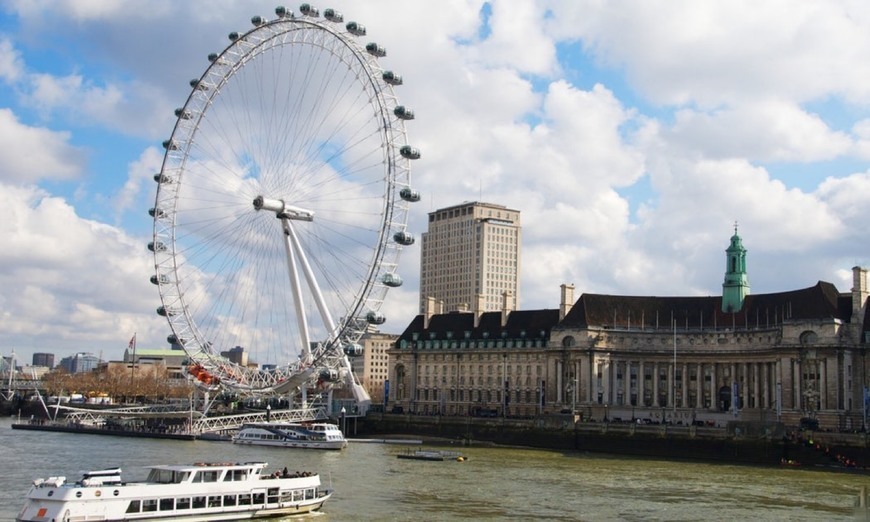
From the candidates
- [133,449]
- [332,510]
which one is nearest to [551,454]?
[133,449]

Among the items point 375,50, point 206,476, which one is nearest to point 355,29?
point 375,50

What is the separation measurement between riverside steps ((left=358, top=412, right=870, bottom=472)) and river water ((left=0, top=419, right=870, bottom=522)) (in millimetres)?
4735

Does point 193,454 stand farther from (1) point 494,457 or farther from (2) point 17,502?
(2) point 17,502

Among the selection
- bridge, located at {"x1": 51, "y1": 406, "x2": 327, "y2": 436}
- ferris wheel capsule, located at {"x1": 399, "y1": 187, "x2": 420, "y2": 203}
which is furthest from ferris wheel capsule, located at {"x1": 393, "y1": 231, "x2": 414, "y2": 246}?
bridge, located at {"x1": 51, "y1": 406, "x2": 327, "y2": 436}

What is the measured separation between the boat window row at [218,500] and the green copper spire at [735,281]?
78755 millimetres

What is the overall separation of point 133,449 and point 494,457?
1174 inches

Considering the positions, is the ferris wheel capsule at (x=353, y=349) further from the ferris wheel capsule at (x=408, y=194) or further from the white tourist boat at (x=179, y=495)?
the white tourist boat at (x=179, y=495)

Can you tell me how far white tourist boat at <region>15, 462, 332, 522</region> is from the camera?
43.2 m

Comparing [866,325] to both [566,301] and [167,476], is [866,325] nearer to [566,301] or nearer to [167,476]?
[566,301]

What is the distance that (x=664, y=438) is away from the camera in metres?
92.1

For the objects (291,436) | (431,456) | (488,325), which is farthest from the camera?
(488,325)

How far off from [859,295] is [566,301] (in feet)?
→ 116

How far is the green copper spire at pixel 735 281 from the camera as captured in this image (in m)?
119

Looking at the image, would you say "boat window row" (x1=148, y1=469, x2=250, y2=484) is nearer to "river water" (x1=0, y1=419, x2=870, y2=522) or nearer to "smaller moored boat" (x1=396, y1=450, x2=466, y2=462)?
"river water" (x1=0, y1=419, x2=870, y2=522)
